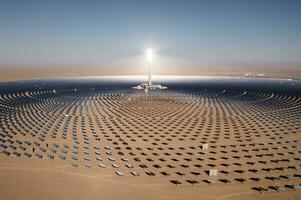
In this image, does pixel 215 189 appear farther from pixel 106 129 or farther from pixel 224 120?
pixel 224 120

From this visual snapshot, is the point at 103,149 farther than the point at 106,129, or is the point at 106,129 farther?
the point at 106,129

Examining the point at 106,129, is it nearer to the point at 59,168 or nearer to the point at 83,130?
the point at 83,130

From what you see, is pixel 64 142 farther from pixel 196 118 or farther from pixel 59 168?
pixel 196 118

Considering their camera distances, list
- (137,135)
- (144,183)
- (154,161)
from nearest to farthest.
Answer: (144,183)
(154,161)
(137,135)

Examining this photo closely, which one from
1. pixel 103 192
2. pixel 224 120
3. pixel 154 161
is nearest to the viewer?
pixel 103 192

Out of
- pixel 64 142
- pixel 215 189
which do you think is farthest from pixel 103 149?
pixel 215 189

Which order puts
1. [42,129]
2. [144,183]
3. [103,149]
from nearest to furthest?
1. [144,183]
2. [103,149]
3. [42,129]

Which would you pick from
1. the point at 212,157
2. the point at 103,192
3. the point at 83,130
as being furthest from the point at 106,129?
the point at 103,192

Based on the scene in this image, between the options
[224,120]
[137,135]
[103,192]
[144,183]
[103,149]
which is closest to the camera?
[103,192]

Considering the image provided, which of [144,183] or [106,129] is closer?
[144,183]
